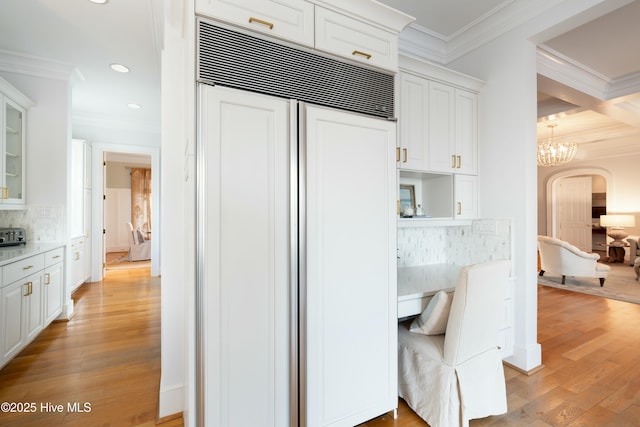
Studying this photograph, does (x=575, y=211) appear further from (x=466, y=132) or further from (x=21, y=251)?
(x=21, y=251)

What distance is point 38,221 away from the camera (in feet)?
10.8

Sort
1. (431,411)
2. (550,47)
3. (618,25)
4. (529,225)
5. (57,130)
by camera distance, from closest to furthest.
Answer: (431,411) < (529,225) < (618,25) < (550,47) < (57,130)

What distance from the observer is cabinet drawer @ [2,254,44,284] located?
235 centimetres

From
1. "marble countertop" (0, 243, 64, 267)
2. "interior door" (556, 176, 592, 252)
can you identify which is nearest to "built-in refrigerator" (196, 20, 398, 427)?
"marble countertop" (0, 243, 64, 267)

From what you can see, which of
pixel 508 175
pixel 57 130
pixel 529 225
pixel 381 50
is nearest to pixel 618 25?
pixel 508 175

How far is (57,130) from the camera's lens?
3.33m

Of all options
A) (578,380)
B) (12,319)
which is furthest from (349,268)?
(12,319)

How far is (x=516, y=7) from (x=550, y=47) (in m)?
0.94

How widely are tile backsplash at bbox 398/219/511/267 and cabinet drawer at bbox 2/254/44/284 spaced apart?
10.5 ft

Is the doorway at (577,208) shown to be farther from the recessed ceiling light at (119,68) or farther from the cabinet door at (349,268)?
the recessed ceiling light at (119,68)

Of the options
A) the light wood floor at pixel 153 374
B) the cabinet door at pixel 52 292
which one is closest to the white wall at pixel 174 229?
the light wood floor at pixel 153 374

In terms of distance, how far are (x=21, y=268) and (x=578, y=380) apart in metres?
4.60

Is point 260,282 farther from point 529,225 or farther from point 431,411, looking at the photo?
point 529,225

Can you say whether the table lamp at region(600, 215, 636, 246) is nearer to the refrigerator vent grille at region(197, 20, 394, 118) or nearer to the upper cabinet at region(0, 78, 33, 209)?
the refrigerator vent grille at region(197, 20, 394, 118)
